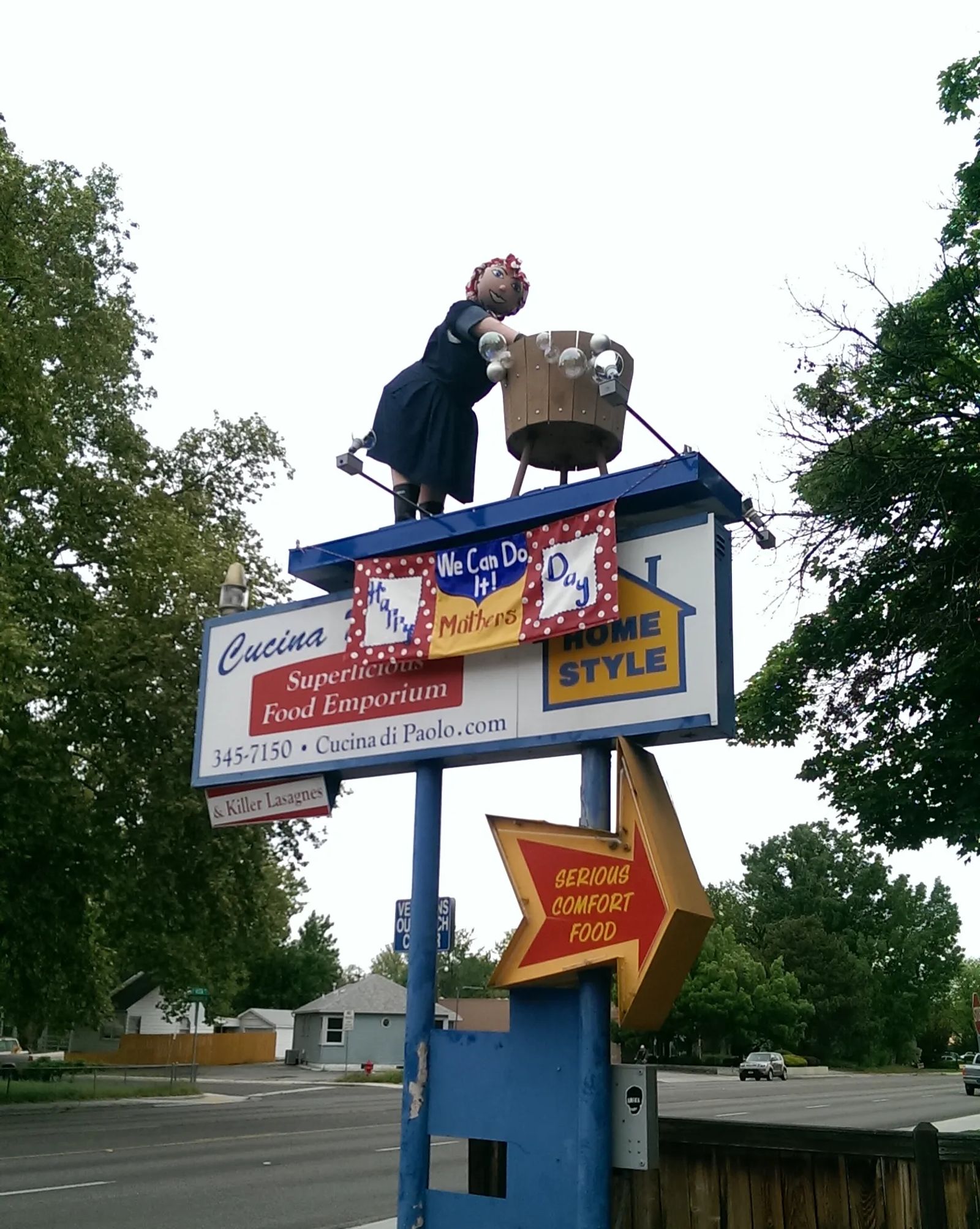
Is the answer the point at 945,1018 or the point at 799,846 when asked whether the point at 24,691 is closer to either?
the point at 799,846

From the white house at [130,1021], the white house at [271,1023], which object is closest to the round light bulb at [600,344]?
the white house at [130,1021]

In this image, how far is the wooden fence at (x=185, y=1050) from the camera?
53.1 m

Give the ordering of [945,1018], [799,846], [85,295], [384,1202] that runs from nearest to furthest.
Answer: [384,1202] < [85,295] < [799,846] < [945,1018]

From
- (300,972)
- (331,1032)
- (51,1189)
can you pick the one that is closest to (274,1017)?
(300,972)

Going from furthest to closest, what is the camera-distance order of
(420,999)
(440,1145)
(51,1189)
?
(440,1145) < (51,1189) < (420,999)

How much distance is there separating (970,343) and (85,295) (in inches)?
569

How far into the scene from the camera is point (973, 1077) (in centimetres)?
3544

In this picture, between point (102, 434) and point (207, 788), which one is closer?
point (207, 788)

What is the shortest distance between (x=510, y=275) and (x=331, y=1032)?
51.6 metres

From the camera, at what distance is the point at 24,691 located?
54.2 ft

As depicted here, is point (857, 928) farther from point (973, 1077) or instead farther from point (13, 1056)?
point (13, 1056)

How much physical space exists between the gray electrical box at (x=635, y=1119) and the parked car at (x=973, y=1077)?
34.1m

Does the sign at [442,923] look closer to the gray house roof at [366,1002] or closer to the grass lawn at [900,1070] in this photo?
the gray house roof at [366,1002]

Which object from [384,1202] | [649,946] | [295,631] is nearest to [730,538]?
[649,946]
